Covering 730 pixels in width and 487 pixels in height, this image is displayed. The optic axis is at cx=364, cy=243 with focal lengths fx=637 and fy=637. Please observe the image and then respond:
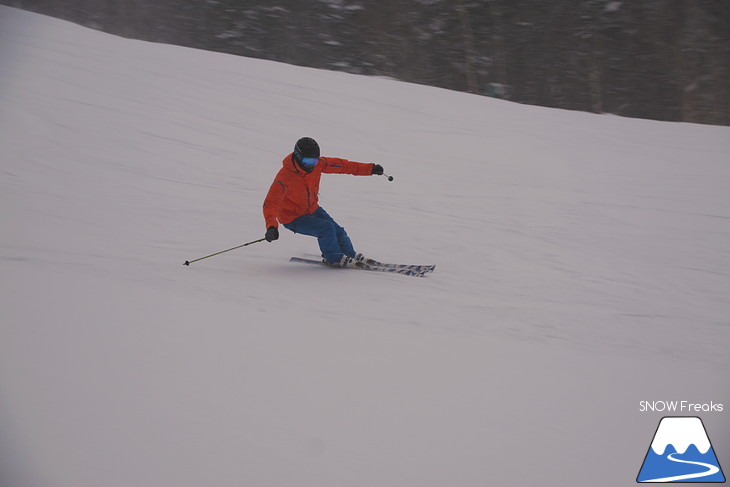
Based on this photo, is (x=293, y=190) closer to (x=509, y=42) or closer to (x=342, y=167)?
(x=342, y=167)

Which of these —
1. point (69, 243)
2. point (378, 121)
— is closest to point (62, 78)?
point (378, 121)

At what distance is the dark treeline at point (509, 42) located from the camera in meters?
20.9

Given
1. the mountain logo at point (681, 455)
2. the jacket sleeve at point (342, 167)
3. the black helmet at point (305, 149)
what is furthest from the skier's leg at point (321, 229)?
the mountain logo at point (681, 455)

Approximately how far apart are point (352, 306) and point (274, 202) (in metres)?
1.03

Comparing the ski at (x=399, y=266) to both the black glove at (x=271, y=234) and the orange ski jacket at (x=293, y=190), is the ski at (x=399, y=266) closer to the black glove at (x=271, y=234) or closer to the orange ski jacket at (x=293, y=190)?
the orange ski jacket at (x=293, y=190)

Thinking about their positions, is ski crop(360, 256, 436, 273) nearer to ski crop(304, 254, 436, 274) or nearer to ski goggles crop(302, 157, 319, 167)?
ski crop(304, 254, 436, 274)

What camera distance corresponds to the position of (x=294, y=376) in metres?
3.04

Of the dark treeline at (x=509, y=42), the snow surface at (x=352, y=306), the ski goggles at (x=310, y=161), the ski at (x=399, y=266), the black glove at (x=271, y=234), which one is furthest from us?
the dark treeline at (x=509, y=42)

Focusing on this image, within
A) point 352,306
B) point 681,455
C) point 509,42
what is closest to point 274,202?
point 352,306

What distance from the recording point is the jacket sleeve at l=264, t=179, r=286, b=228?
178 inches

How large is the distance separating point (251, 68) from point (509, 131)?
18.2 feet

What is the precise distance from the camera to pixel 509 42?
23.0 metres

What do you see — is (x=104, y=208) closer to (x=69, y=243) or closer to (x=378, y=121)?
(x=69, y=243)

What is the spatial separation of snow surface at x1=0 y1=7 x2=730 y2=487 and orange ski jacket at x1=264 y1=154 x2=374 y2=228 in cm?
49
